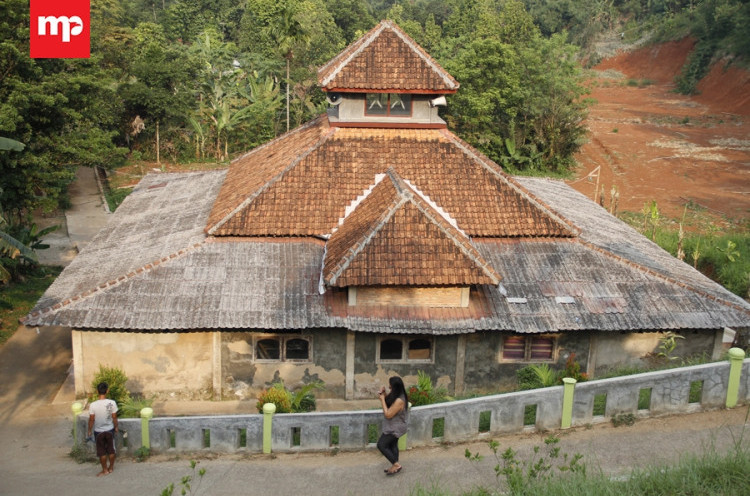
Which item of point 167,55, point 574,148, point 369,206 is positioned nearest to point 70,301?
point 369,206

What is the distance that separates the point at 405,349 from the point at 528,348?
110 inches

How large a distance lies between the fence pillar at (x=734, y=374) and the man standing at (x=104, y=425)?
387 inches

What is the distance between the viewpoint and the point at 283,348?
17.0m

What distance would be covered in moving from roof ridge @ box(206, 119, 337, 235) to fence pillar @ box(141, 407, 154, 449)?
6358 millimetres

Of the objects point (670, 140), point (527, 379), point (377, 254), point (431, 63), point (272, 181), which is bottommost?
point (527, 379)

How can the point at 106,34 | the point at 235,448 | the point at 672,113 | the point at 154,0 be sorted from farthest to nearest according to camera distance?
the point at 154,0 < the point at 672,113 < the point at 106,34 < the point at 235,448

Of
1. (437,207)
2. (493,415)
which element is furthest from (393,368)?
(493,415)

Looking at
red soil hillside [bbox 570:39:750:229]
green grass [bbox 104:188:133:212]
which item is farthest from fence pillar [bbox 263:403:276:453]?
red soil hillside [bbox 570:39:750:229]

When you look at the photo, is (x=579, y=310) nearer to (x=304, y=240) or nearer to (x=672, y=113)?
(x=304, y=240)

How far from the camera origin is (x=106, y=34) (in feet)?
149

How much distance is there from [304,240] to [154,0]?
82820mm

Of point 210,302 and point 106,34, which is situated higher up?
point 106,34

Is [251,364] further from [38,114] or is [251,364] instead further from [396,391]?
[38,114]

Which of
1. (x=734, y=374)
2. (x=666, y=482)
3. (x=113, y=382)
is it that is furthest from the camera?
(x=113, y=382)
